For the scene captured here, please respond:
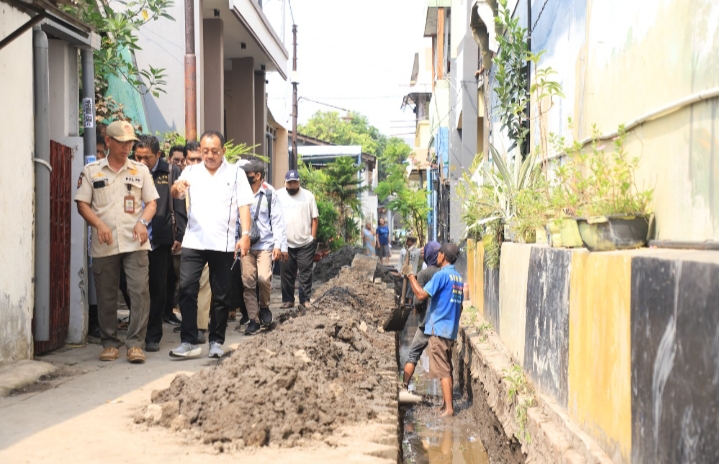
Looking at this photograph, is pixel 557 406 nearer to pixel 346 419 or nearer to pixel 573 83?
pixel 346 419

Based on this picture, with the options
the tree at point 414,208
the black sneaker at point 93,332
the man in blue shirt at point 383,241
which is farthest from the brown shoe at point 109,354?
the man in blue shirt at point 383,241

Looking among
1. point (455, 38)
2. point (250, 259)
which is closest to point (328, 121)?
point (455, 38)

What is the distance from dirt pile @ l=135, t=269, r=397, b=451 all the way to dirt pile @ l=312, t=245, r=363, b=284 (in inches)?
497

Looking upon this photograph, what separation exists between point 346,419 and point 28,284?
2.81 meters

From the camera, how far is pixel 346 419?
15.1 ft

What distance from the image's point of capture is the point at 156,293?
7.09 meters

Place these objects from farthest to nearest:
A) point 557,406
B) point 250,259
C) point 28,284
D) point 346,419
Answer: point 250,259
point 28,284
point 557,406
point 346,419

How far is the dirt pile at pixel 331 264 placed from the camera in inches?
763

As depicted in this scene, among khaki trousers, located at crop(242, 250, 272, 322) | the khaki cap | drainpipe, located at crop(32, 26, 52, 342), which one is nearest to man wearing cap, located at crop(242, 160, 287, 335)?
khaki trousers, located at crop(242, 250, 272, 322)

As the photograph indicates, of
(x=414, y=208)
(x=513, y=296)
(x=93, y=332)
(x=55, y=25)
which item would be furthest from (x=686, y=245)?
(x=414, y=208)

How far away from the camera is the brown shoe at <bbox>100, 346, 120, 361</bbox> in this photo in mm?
6402

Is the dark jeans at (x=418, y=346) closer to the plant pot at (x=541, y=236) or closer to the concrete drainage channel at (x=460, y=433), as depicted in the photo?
the concrete drainage channel at (x=460, y=433)

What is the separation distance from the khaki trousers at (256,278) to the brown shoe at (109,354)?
6.74ft

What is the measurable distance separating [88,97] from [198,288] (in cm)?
203
